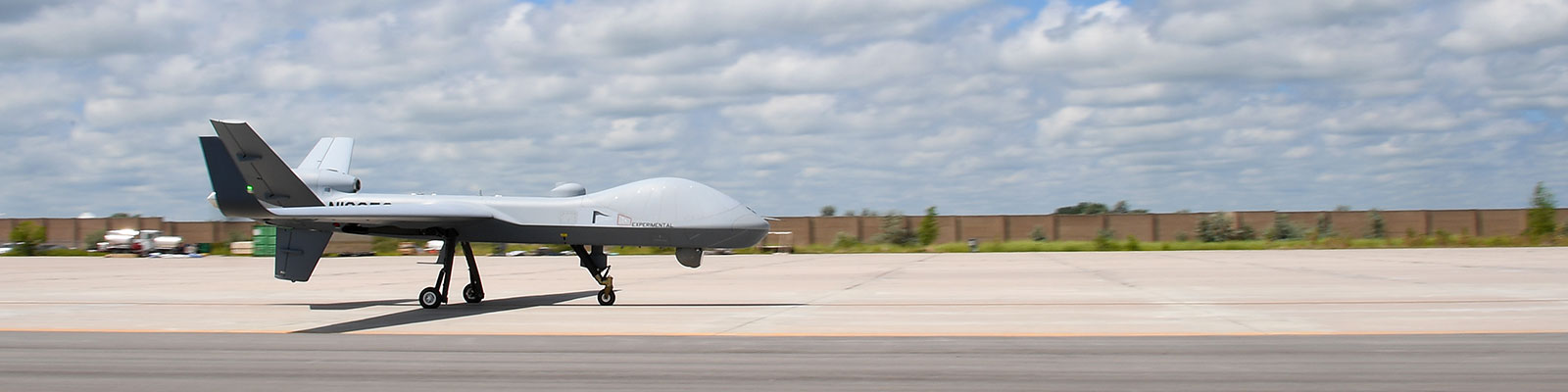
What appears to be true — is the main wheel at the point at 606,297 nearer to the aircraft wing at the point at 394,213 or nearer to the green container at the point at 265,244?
the aircraft wing at the point at 394,213

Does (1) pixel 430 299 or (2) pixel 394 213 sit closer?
(2) pixel 394 213

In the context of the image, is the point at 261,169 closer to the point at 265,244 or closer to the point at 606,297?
the point at 606,297

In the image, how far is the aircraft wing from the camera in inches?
604

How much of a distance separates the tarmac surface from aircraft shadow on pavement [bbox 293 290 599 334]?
0.07 meters

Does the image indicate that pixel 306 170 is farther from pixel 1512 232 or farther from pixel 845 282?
pixel 1512 232

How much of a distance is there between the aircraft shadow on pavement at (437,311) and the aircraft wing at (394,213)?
4.49 feet

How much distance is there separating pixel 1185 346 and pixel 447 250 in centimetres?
1097

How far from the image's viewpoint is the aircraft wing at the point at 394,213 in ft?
50.3

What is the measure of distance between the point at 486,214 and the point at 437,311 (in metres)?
1.67

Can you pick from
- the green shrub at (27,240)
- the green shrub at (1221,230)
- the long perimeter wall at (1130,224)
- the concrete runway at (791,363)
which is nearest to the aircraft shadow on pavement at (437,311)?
the concrete runway at (791,363)

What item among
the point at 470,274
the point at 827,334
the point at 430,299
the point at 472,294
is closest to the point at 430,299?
the point at 430,299

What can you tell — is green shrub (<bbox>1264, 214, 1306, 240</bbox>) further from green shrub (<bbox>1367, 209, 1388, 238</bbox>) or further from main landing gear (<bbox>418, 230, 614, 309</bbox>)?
main landing gear (<bbox>418, 230, 614, 309</bbox>)

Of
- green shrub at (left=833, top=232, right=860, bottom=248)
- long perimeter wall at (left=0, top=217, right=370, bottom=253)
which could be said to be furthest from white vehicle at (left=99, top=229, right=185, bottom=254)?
green shrub at (left=833, top=232, right=860, bottom=248)

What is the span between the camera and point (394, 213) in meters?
15.8
